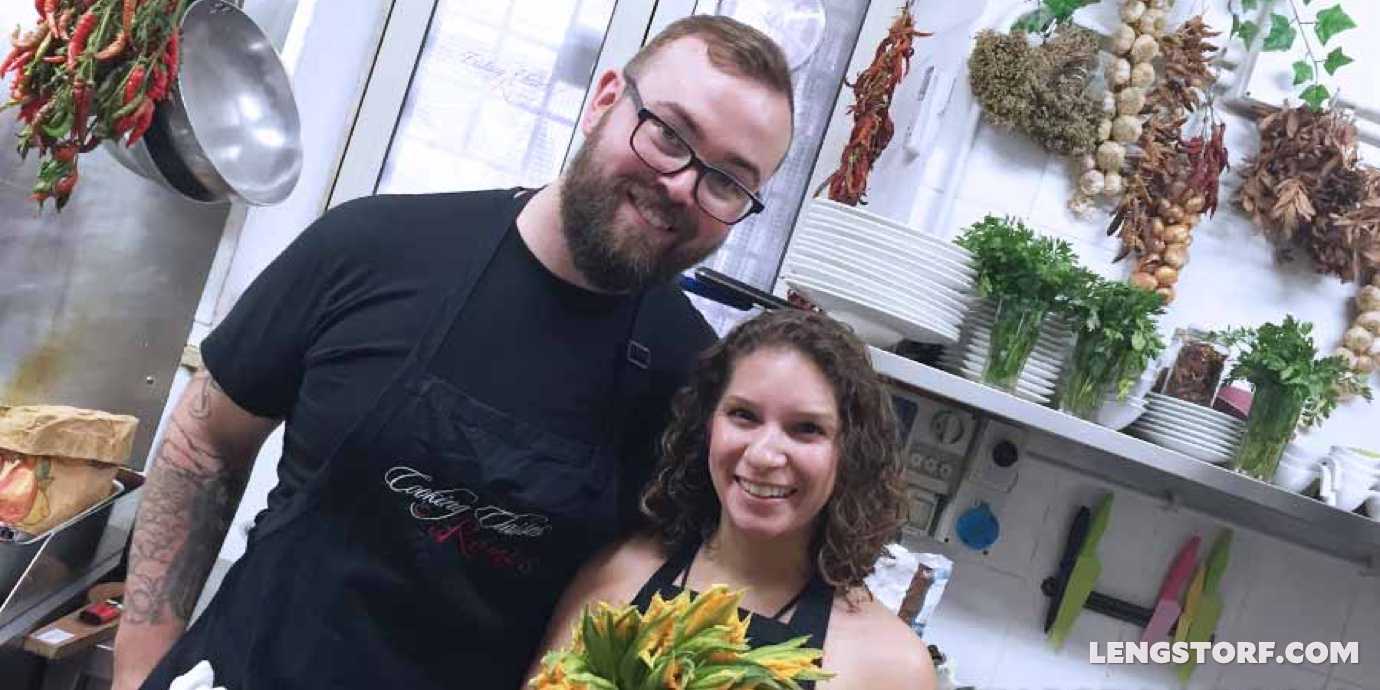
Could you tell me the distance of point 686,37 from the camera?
44.3 inches

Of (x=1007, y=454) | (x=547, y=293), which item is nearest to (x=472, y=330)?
(x=547, y=293)

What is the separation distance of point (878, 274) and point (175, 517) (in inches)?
42.8

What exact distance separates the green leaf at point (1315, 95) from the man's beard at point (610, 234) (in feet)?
5.27

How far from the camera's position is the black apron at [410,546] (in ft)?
3.61

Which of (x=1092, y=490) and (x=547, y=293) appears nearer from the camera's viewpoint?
(x=547, y=293)

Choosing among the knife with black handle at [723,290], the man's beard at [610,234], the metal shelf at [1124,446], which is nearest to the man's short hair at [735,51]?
the man's beard at [610,234]

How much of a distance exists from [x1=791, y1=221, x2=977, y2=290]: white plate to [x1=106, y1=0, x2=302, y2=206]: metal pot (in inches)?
36.6

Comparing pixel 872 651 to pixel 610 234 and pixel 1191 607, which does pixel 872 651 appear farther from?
pixel 1191 607

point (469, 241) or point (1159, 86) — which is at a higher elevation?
point (1159, 86)

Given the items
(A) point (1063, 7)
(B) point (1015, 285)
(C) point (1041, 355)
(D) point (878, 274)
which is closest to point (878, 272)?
(D) point (878, 274)

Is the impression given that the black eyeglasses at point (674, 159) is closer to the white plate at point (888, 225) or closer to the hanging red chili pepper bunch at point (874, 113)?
the white plate at point (888, 225)

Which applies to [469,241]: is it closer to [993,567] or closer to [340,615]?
[340,615]

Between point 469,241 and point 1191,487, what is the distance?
164cm

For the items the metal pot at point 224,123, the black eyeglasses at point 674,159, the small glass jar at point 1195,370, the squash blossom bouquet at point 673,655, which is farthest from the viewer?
the small glass jar at point 1195,370
